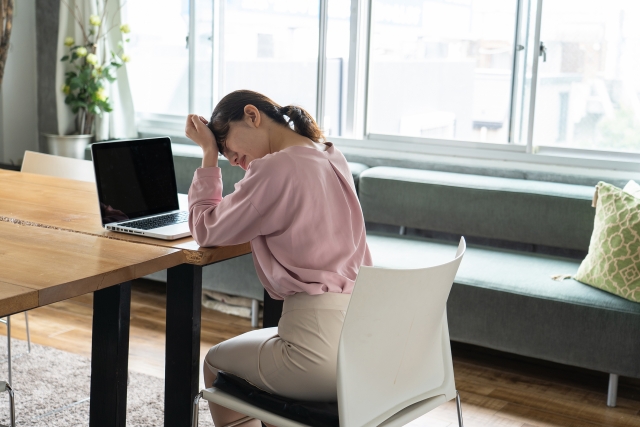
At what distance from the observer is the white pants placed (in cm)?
166

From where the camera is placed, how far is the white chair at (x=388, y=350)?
56.9 inches

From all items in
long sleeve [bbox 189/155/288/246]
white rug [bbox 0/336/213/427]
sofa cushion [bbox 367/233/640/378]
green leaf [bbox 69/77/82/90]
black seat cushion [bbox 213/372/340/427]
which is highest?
green leaf [bbox 69/77/82/90]

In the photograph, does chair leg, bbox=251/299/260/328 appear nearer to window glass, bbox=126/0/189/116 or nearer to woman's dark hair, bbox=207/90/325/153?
window glass, bbox=126/0/189/116

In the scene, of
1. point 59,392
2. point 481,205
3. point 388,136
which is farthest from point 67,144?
point 481,205

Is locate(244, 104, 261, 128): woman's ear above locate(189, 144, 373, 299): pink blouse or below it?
above

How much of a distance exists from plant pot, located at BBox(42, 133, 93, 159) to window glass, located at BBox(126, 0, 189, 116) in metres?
0.42

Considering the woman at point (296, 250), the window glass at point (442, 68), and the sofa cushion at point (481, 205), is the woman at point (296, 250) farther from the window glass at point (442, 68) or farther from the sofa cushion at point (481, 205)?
the window glass at point (442, 68)

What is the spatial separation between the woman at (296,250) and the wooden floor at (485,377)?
3.59 ft

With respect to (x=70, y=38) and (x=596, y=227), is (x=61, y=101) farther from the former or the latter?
(x=596, y=227)

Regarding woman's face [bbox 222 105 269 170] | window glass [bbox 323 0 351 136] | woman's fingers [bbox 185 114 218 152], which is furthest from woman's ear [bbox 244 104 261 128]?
window glass [bbox 323 0 351 136]

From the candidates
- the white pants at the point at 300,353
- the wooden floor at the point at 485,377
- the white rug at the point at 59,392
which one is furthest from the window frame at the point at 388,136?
the white pants at the point at 300,353

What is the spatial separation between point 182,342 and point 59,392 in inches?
41.9

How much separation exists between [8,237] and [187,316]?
1.57 ft

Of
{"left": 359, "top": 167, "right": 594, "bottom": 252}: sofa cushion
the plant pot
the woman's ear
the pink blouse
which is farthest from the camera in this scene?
the plant pot
